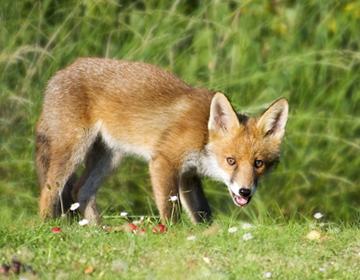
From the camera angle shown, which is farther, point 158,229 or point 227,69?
point 227,69

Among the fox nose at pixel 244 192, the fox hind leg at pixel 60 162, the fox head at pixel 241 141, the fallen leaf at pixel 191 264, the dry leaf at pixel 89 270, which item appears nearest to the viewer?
the dry leaf at pixel 89 270

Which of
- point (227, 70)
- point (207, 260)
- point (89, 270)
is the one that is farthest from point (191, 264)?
point (227, 70)

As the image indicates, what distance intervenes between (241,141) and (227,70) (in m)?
1.78

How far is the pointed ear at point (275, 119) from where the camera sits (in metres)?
5.24

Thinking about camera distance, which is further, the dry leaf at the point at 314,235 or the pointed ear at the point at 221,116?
the pointed ear at the point at 221,116

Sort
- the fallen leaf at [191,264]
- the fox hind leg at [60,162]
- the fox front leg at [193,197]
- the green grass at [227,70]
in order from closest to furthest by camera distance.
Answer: the fallen leaf at [191,264], the fox hind leg at [60,162], the fox front leg at [193,197], the green grass at [227,70]

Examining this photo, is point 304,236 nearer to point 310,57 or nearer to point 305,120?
point 305,120

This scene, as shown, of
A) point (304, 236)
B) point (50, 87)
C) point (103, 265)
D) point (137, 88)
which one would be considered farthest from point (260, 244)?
point (50, 87)

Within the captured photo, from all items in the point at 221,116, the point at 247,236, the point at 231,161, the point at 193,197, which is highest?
the point at 221,116

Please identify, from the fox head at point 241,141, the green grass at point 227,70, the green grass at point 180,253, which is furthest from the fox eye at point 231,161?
the green grass at point 227,70

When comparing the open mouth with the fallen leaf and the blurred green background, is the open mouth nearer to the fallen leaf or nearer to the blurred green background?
the fallen leaf

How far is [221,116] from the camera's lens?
17.5ft

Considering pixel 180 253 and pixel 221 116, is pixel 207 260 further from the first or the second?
pixel 221 116

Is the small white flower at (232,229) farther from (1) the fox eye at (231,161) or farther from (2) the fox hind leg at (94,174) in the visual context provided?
(2) the fox hind leg at (94,174)
